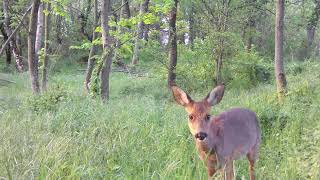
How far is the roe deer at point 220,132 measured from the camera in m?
4.11

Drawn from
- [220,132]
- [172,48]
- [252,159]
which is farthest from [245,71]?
[220,132]

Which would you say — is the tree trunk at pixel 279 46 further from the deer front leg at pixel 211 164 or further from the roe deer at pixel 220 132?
the deer front leg at pixel 211 164

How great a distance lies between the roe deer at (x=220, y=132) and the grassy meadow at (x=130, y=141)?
22 centimetres

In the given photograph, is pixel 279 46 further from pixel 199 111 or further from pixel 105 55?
pixel 199 111

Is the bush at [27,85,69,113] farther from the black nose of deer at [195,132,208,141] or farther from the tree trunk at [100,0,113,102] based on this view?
the black nose of deer at [195,132,208,141]

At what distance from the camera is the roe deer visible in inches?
162

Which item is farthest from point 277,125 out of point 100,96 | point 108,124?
point 100,96

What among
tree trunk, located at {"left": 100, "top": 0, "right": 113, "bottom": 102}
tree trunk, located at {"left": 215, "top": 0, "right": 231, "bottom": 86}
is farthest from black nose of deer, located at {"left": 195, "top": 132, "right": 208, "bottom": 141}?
tree trunk, located at {"left": 215, "top": 0, "right": 231, "bottom": 86}

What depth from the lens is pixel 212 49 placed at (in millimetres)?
14758

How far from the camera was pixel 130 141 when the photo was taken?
560 centimetres

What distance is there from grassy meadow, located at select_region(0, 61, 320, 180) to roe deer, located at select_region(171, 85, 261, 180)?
216 millimetres

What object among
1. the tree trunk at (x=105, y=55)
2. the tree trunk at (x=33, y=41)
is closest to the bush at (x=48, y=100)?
the tree trunk at (x=105, y=55)

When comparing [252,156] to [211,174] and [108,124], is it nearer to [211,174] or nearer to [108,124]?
[211,174]

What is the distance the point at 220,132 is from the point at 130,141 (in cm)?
144
